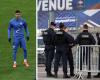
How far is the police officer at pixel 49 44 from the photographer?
61.5 ft

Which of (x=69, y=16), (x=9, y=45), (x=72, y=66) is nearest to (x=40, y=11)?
(x=69, y=16)

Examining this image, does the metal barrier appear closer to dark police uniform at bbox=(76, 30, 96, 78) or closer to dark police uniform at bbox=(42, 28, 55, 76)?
dark police uniform at bbox=(76, 30, 96, 78)

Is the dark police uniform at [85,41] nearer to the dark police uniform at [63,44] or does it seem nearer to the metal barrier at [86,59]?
the metal barrier at [86,59]

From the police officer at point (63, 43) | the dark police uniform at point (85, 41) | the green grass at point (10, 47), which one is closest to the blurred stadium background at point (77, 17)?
the dark police uniform at point (85, 41)

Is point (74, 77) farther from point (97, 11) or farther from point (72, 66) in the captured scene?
point (97, 11)

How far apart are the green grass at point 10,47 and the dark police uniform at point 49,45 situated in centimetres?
69

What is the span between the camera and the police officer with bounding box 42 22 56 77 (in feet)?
61.5

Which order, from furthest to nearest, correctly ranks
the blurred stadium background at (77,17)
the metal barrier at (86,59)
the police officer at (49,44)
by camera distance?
the blurred stadium background at (77,17), the police officer at (49,44), the metal barrier at (86,59)

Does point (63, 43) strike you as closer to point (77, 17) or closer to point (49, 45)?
point (49, 45)

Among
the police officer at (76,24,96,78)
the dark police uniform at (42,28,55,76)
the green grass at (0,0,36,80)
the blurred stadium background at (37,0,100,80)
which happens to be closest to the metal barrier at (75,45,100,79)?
the police officer at (76,24,96,78)

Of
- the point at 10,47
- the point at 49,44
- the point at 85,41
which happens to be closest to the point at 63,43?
the point at 85,41

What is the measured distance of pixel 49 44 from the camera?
18984 mm

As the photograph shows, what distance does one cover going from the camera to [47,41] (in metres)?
18.9

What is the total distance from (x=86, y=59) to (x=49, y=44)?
1586mm
